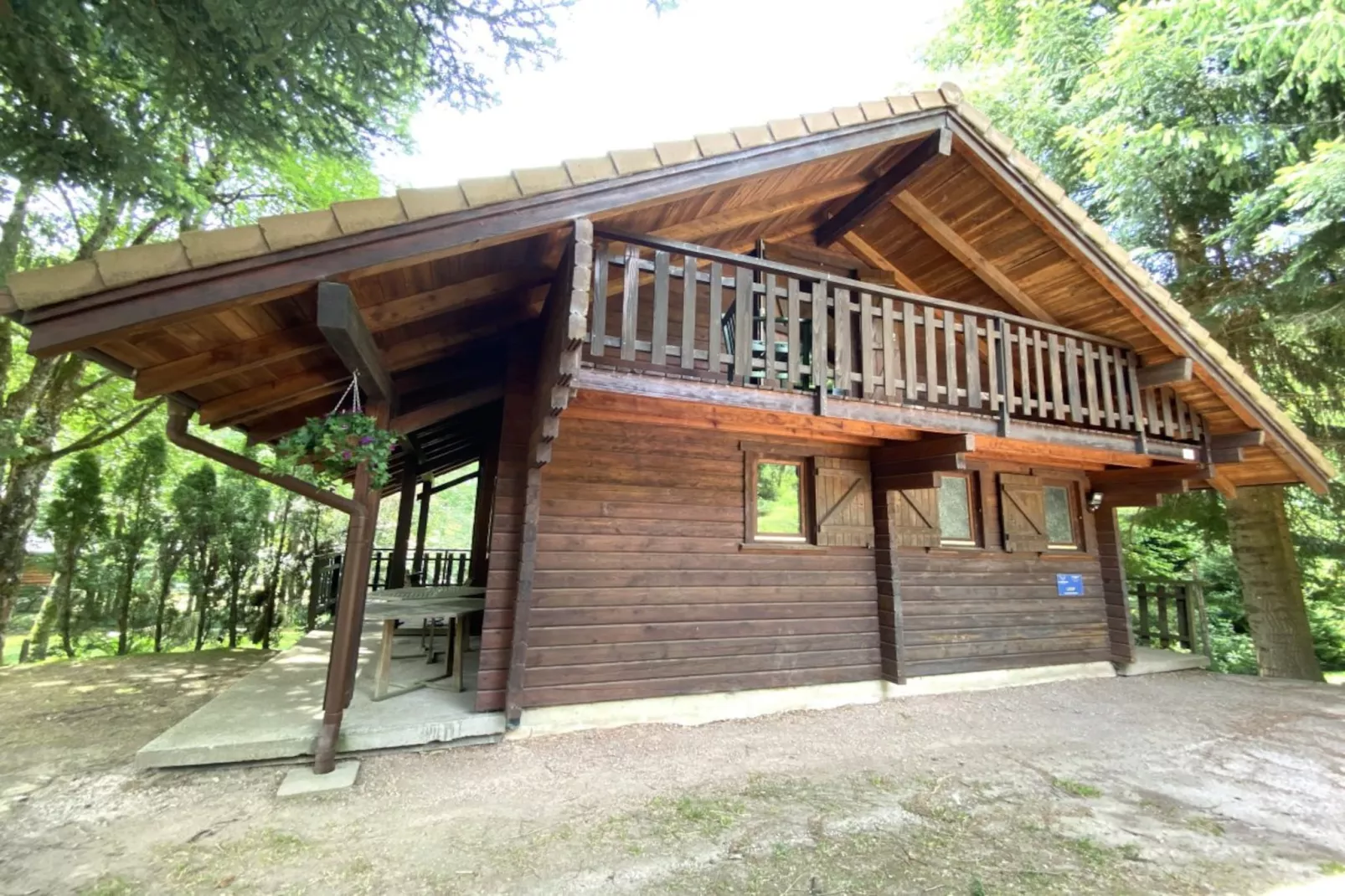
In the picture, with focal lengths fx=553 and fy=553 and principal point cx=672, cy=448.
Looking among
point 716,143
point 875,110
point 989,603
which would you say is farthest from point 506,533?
point 989,603

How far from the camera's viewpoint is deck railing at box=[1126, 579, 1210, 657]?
8297 millimetres

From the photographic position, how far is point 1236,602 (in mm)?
14062

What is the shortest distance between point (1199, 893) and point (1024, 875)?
782 mm

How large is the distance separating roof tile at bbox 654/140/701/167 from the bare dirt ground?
432 cm

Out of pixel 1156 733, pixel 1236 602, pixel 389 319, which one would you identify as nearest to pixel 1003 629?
pixel 1156 733

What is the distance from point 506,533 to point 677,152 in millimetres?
3315

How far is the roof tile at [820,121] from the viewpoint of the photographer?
14.0 feet

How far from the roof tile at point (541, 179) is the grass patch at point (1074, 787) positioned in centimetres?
541

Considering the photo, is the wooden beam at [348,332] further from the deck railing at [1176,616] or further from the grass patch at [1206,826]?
the deck railing at [1176,616]

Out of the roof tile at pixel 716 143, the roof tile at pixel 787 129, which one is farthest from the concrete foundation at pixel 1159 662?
the roof tile at pixel 716 143

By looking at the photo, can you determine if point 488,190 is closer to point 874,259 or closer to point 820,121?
point 820,121

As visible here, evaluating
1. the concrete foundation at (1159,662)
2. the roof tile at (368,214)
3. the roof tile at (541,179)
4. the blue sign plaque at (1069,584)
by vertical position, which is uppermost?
the roof tile at (541,179)

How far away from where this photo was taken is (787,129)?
420 centimetres

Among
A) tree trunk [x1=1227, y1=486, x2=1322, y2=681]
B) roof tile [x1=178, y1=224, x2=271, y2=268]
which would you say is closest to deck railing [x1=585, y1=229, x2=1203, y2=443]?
roof tile [x1=178, y1=224, x2=271, y2=268]
